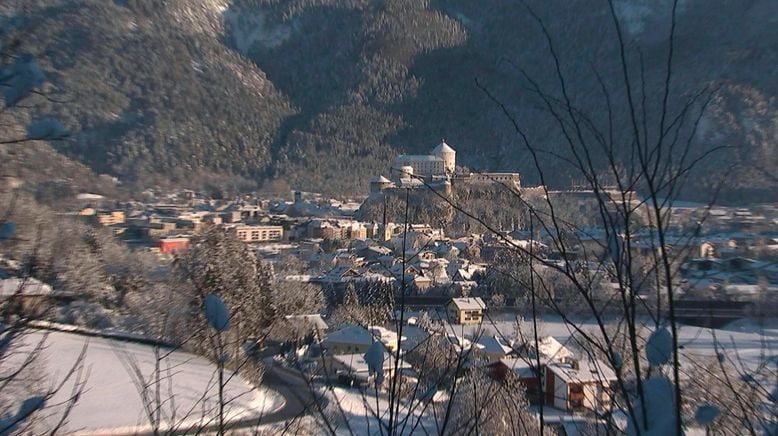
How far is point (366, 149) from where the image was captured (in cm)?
2817

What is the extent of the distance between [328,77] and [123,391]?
3314 cm

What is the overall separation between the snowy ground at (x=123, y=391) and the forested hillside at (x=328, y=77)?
1046cm

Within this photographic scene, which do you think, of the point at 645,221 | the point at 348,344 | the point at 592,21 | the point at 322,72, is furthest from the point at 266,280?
the point at 322,72

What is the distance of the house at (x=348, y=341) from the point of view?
422cm

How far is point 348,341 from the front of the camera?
435 cm

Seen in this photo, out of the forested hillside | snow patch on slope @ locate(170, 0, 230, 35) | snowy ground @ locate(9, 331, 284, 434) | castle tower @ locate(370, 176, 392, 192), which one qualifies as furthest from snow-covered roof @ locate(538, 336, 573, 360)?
snow patch on slope @ locate(170, 0, 230, 35)

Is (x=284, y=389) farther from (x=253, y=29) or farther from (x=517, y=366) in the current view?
(x=253, y=29)

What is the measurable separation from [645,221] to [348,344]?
3647 millimetres

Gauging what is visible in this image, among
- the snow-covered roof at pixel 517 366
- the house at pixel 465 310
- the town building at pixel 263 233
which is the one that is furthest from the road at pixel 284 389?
the town building at pixel 263 233

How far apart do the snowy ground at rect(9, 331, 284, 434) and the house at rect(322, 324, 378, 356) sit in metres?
0.63

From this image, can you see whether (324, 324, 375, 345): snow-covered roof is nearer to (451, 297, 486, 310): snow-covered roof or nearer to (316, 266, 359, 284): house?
(451, 297, 486, 310): snow-covered roof

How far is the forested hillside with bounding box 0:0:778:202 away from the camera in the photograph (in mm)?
20578

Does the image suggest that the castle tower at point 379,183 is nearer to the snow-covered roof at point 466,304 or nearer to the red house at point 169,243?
the red house at point 169,243

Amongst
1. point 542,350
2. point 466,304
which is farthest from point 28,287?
point 466,304
